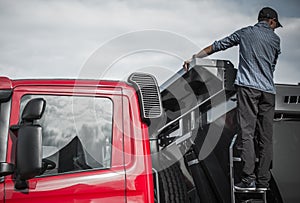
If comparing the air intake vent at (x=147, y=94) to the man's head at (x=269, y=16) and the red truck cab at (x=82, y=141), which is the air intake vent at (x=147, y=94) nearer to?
the red truck cab at (x=82, y=141)

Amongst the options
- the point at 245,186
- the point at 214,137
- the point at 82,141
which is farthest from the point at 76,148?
the point at 245,186

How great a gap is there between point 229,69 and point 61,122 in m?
1.57

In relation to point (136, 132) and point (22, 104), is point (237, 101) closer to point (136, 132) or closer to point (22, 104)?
point (136, 132)

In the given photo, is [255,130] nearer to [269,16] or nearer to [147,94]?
[147,94]

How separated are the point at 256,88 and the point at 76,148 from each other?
1599 mm

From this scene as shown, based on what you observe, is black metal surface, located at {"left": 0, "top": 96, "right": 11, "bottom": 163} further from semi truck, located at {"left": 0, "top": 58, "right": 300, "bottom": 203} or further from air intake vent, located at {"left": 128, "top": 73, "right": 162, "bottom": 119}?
air intake vent, located at {"left": 128, "top": 73, "right": 162, "bottom": 119}

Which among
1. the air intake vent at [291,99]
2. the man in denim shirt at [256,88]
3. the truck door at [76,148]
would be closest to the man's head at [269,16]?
the man in denim shirt at [256,88]

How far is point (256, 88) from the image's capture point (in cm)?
389

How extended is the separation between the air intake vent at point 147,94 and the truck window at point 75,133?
0.29 meters

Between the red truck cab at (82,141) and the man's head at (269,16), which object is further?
the man's head at (269,16)

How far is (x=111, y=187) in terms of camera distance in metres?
3.35

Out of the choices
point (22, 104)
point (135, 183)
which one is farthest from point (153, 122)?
point (22, 104)

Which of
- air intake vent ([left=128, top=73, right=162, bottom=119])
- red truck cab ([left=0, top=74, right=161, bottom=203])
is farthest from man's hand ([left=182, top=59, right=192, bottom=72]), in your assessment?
red truck cab ([left=0, top=74, right=161, bottom=203])

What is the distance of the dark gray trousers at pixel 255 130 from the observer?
3.66 meters
